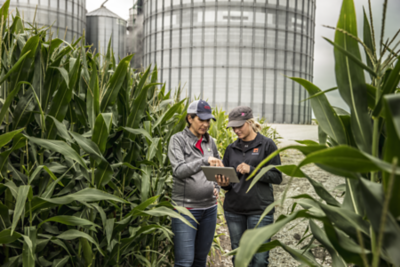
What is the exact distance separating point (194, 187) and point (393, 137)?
1992 mm

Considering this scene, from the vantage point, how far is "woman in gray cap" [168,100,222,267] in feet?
8.06

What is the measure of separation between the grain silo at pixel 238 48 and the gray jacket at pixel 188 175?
18.0m

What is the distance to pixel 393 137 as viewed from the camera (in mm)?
656

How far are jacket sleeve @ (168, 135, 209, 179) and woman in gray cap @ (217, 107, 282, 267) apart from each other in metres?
0.34

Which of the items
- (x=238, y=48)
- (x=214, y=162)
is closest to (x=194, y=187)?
(x=214, y=162)

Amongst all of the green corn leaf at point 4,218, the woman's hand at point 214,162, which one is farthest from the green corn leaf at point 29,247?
the woman's hand at point 214,162

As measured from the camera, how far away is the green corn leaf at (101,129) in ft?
5.69

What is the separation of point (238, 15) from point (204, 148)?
1999 centimetres

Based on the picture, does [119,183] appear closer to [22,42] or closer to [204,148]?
[204,148]

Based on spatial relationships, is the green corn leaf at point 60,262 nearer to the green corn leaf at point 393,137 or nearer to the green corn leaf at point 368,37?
the green corn leaf at point 393,137

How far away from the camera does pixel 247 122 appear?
282 cm

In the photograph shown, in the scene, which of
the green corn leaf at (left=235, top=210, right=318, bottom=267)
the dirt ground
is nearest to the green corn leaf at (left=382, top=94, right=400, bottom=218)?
the green corn leaf at (left=235, top=210, right=318, bottom=267)

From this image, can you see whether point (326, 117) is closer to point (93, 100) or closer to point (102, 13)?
point (93, 100)

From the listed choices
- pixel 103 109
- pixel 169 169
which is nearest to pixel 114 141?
pixel 103 109
